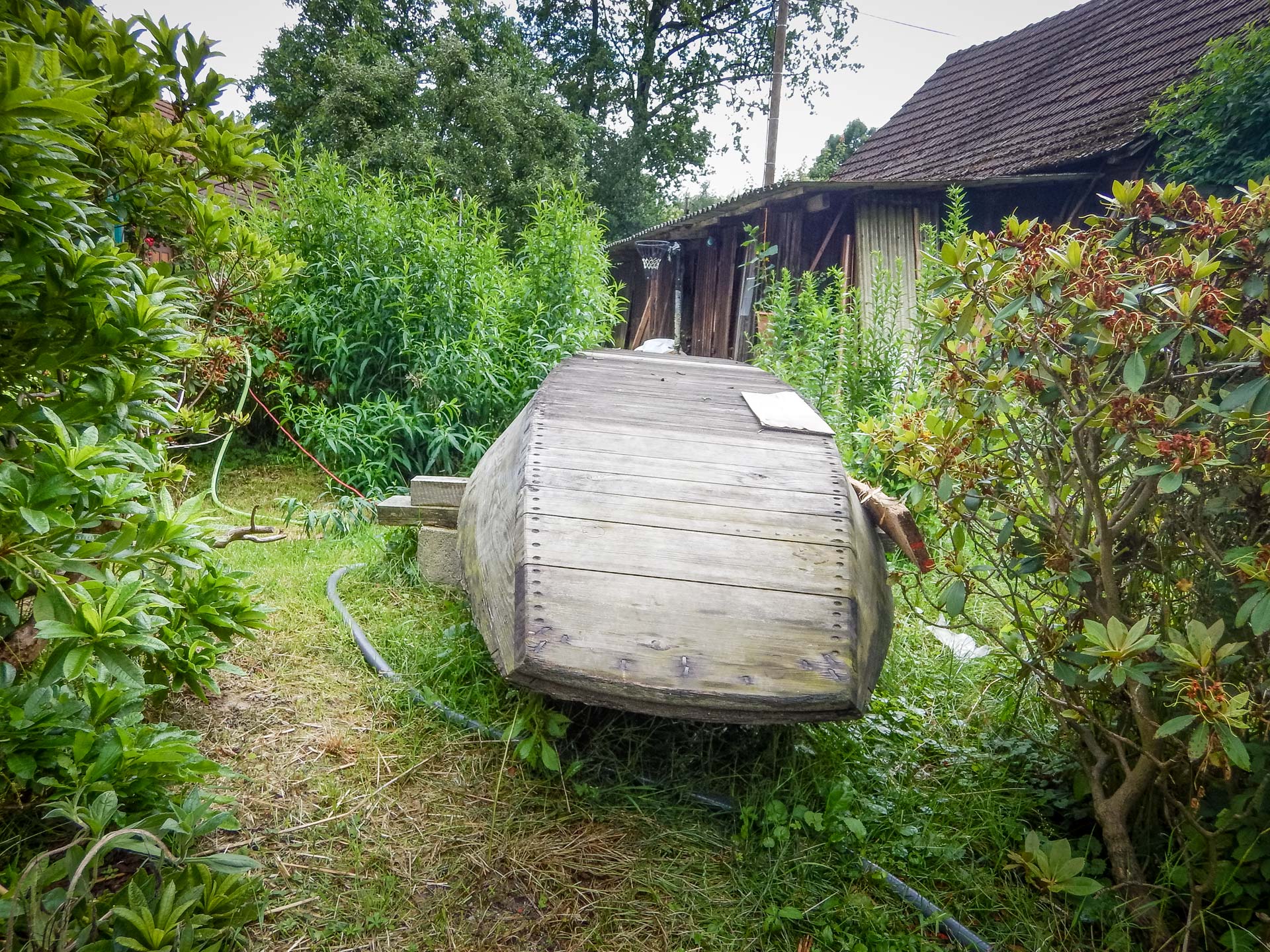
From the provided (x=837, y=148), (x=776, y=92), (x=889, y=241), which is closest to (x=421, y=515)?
(x=889, y=241)

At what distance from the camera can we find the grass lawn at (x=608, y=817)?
1.78 m

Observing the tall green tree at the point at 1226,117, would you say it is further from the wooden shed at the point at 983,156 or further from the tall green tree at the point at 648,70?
the tall green tree at the point at 648,70

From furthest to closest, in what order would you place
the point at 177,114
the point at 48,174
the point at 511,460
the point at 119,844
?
the point at 511,460 < the point at 177,114 < the point at 119,844 < the point at 48,174

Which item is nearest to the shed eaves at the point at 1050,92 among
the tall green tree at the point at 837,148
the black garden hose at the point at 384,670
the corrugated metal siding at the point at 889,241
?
the corrugated metal siding at the point at 889,241

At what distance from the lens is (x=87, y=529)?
67.2 inches

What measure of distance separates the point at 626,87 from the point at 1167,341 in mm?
23983

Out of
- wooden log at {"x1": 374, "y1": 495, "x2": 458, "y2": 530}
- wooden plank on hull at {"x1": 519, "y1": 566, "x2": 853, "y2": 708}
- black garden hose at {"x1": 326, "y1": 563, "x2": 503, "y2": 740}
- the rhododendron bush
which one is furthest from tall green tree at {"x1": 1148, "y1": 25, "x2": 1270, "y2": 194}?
black garden hose at {"x1": 326, "y1": 563, "x2": 503, "y2": 740}

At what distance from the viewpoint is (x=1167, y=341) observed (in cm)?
157

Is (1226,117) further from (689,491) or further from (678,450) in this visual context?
(689,491)

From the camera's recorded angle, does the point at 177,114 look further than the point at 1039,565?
Yes

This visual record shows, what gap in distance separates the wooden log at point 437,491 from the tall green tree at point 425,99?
1260cm

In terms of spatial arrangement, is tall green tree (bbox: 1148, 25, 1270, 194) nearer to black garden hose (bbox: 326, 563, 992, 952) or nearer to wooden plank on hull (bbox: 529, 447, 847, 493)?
wooden plank on hull (bbox: 529, 447, 847, 493)

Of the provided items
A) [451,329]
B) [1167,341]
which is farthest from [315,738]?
[451,329]

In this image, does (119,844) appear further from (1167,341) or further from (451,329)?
(451,329)
